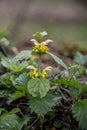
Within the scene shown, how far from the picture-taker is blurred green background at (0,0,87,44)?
22.8 feet

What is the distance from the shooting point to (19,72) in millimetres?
2066

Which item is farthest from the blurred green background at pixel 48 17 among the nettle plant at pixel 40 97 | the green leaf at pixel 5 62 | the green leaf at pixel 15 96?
the green leaf at pixel 15 96

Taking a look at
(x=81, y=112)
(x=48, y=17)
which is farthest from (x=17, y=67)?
(x=48, y=17)

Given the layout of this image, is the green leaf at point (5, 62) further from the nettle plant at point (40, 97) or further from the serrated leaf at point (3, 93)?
the serrated leaf at point (3, 93)

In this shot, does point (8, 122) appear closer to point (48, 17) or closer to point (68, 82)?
point (68, 82)

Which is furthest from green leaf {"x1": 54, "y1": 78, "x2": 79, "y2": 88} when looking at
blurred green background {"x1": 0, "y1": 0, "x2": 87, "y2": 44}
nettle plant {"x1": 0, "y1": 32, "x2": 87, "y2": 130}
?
blurred green background {"x1": 0, "y1": 0, "x2": 87, "y2": 44}

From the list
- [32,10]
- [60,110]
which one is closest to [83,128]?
[60,110]

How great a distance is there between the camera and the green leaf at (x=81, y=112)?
5.91 ft

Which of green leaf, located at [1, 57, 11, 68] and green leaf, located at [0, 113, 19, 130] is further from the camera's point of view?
green leaf, located at [1, 57, 11, 68]

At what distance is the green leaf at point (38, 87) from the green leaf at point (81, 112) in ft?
0.45

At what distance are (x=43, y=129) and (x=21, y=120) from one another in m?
0.11

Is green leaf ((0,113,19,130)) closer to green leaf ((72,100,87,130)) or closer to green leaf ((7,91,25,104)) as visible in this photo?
green leaf ((7,91,25,104))

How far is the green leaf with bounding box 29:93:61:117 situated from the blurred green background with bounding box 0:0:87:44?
13.9 ft

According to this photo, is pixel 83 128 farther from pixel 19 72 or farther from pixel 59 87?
pixel 19 72
